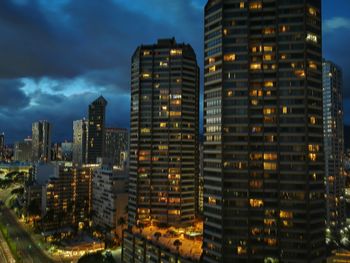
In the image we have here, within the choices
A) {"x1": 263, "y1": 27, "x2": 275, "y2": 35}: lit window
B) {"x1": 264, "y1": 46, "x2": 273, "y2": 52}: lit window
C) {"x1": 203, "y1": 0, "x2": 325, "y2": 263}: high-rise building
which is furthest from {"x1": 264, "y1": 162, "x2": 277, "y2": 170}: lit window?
{"x1": 263, "y1": 27, "x2": 275, "y2": 35}: lit window

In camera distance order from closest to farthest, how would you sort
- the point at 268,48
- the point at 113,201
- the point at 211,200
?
the point at 268,48 → the point at 211,200 → the point at 113,201

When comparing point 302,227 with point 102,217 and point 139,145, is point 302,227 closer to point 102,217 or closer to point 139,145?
point 139,145

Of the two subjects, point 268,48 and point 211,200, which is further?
point 211,200

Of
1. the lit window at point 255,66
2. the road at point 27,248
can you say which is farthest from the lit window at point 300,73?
the road at point 27,248

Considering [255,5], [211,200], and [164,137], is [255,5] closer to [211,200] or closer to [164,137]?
[211,200]

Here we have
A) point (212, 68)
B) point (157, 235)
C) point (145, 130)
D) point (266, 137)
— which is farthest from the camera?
point (145, 130)

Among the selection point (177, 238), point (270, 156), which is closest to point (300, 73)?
point (270, 156)

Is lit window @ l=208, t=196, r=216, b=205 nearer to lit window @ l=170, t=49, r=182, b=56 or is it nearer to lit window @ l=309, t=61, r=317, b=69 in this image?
lit window @ l=309, t=61, r=317, b=69

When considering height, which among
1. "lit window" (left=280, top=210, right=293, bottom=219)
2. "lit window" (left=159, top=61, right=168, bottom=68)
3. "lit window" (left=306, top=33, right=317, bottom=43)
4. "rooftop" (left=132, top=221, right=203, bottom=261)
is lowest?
"rooftop" (left=132, top=221, right=203, bottom=261)
